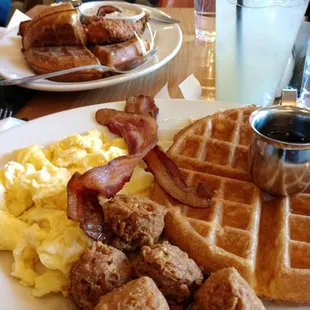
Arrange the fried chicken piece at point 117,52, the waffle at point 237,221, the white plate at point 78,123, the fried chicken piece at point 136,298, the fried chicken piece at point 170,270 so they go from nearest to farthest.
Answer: the fried chicken piece at point 136,298
the fried chicken piece at point 170,270
the waffle at point 237,221
the white plate at point 78,123
the fried chicken piece at point 117,52

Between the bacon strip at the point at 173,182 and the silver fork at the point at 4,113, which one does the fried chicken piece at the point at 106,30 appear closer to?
the silver fork at the point at 4,113

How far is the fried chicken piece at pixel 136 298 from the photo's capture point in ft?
3.17

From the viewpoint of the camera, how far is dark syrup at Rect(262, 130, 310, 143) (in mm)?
1441

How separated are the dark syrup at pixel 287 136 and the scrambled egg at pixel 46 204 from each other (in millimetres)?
426

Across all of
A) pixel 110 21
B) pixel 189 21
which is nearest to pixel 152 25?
pixel 189 21

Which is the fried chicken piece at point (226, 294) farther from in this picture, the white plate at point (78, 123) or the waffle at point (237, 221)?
the white plate at point (78, 123)

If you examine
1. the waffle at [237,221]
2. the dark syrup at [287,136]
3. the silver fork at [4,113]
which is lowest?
the waffle at [237,221]

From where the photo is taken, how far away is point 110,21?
234cm

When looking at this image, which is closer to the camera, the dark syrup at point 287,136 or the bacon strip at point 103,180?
the bacon strip at point 103,180

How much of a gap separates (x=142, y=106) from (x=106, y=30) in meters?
0.65

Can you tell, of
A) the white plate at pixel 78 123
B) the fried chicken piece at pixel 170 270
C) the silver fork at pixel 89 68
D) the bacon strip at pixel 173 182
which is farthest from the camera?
the silver fork at pixel 89 68

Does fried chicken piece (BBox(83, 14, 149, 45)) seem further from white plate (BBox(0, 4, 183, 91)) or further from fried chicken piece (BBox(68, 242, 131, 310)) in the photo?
fried chicken piece (BBox(68, 242, 131, 310))

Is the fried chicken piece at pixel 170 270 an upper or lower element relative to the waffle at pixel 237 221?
upper

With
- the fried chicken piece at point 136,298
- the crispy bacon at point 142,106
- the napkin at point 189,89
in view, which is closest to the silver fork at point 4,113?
the crispy bacon at point 142,106
